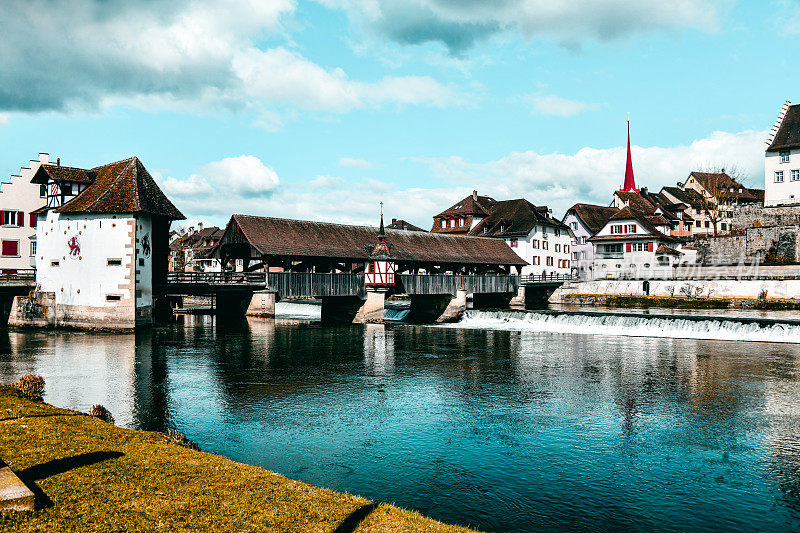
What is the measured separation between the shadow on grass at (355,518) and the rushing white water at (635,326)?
27043 mm

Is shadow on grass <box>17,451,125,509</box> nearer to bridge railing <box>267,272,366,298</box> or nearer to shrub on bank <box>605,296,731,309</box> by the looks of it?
bridge railing <box>267,272,366,298</box>

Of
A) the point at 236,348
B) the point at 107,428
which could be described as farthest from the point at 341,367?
the point at 107,428

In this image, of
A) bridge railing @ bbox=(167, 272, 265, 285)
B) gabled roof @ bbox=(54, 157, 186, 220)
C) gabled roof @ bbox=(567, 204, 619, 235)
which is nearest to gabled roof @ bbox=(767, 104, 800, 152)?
gabled roof @ bbox=(567, 204, 619, 235)

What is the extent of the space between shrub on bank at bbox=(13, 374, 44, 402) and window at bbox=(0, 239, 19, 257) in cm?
3564

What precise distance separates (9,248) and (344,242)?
24.5m

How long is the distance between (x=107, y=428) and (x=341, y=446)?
4.27 m

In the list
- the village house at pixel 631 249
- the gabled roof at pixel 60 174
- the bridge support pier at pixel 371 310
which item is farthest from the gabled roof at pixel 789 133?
the gabled roof at pixel 60 174

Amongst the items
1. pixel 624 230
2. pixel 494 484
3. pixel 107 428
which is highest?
pixel 624 230

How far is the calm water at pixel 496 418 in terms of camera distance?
965 centimetres

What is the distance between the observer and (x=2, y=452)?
8.26m

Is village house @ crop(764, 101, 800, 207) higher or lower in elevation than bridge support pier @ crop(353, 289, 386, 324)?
higher

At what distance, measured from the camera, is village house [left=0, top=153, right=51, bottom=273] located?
44.2 meters

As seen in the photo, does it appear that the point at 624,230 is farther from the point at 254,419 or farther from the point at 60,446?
the point at 60,446

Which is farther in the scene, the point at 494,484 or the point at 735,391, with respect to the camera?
the point at 735,391
